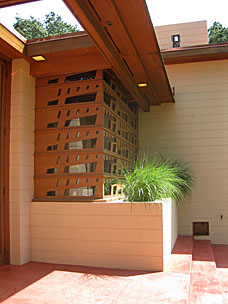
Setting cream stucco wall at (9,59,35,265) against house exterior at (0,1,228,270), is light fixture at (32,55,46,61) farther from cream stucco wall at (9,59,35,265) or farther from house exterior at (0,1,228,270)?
cream stucco wall at (9,59,35,265)

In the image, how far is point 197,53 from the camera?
6.45 m

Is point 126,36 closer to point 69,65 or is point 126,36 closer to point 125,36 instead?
point 125,36

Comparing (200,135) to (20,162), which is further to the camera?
(200,135)

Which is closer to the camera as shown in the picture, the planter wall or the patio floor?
the patio floor

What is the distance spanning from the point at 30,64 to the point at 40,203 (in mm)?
2159

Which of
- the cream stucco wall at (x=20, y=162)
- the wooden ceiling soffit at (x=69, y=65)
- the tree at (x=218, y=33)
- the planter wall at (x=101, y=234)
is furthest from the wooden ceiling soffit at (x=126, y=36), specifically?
the tree at (x=218, y=33)

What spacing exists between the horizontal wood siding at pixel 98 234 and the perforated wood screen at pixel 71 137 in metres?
0.26

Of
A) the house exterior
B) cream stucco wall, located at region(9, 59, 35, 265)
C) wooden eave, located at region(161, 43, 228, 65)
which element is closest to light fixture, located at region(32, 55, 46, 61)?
the house exterior

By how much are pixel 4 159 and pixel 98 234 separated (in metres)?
1.75

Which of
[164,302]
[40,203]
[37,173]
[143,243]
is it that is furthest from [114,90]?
[164,302]

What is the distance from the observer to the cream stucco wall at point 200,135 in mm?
6555

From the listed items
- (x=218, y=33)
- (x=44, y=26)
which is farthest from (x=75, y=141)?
(x=44, y=26)

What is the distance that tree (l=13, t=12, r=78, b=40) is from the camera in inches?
704

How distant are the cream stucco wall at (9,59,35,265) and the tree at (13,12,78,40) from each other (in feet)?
47.6
